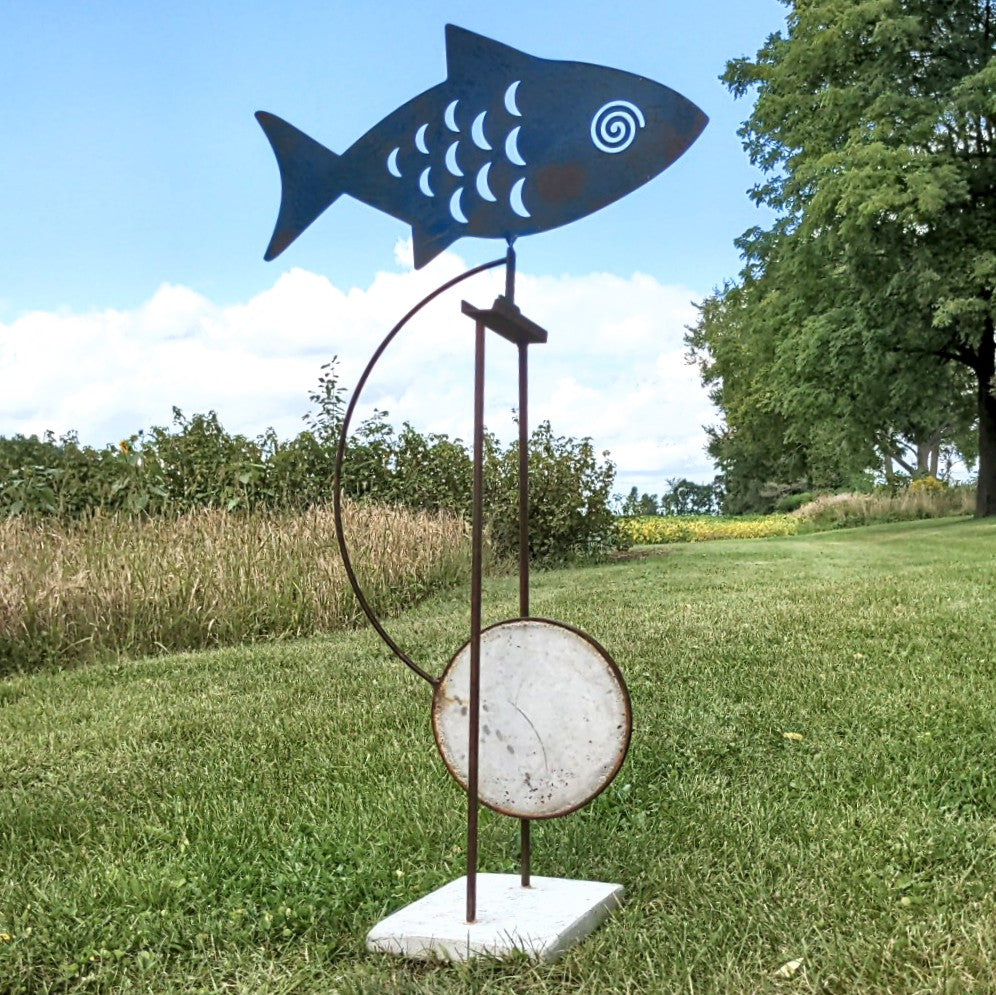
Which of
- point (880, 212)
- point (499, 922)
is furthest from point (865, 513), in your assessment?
point (499, 922)

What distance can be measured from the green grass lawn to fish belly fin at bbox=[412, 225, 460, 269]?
67.6 inches

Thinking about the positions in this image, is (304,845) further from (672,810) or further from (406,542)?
(406,542)

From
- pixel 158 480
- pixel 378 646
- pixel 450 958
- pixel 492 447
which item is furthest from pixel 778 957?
pixel 492 447

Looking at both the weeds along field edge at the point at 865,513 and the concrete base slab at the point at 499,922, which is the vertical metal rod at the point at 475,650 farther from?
the weeds along field edge at the point at 865,513

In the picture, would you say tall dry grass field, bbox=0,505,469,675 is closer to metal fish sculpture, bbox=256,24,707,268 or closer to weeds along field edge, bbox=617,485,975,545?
metal fish sculpture, bbox=256,24,707,268

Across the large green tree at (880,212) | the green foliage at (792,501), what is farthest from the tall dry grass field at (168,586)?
the green foliage at (792,501)

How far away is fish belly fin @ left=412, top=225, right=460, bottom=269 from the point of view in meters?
2.77

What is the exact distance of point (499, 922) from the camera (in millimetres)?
2670

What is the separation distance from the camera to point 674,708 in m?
4.65

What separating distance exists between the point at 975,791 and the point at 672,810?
1.02m

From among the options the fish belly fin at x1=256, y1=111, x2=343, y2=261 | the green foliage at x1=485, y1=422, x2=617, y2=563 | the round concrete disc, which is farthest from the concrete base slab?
the green foliage at x1=485, y1=422, x2=617, y2=563

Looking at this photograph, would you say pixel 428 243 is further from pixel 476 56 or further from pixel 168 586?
pixel 168 586

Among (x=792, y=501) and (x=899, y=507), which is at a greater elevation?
(x=792, y=501)

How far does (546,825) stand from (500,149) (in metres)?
2.09
